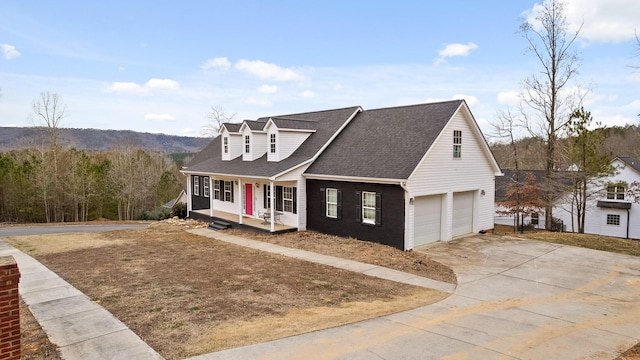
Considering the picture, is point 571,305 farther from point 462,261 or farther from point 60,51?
point 60,51

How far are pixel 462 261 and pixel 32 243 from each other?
18026mm

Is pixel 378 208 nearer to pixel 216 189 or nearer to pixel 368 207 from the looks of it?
pixel 368 207

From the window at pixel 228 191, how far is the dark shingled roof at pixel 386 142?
653 cm

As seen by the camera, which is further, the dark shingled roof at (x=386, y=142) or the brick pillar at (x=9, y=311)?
the dark shingled roof at (x=386, y=142)

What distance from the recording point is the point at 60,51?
19.8 metres

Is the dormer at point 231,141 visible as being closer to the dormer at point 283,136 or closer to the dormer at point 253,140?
the dormer at point 253,140

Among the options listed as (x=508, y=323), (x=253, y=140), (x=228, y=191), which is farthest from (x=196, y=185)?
(x=508, y=323)

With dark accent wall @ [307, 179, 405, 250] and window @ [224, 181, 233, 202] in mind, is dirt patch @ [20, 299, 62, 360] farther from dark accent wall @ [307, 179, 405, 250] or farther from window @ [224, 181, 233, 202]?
window @ [224, 181, 233, 202]

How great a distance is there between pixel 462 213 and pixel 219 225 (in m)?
12.5

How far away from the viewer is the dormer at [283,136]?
1969 cm

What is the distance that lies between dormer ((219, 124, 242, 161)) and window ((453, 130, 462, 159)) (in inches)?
492

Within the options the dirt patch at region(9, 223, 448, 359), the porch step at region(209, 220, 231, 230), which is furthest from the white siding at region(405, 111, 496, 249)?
the porch step at region(209, 220, 231, 230)

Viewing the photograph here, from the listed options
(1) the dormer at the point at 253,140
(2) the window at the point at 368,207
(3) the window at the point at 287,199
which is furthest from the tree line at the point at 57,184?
(2) the window at the point at 368,207

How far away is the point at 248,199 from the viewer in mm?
21500
